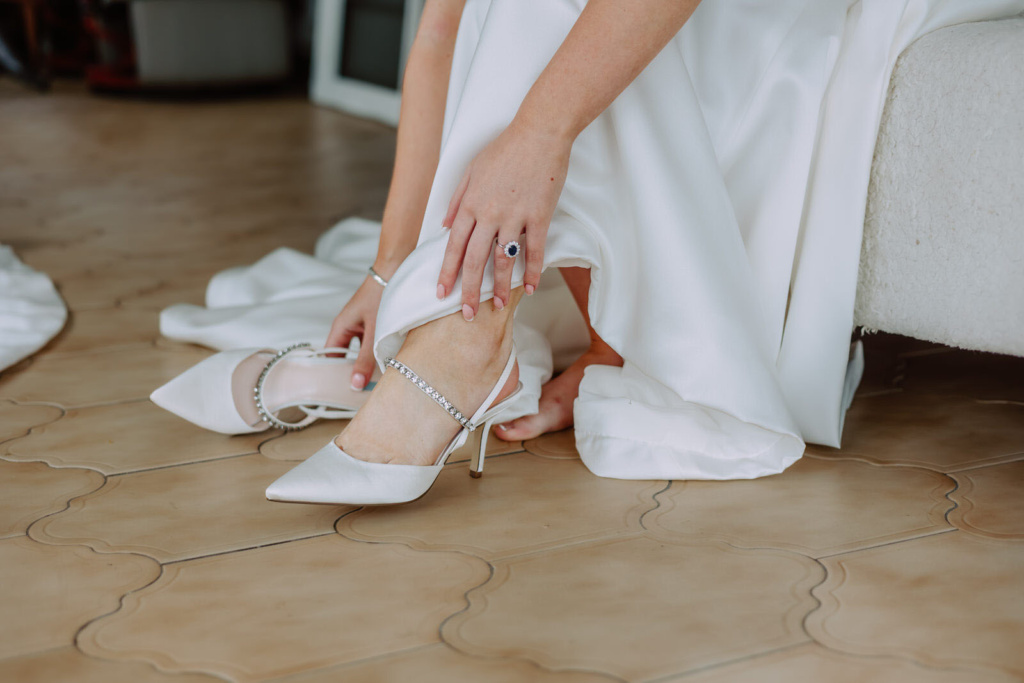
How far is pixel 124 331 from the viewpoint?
1423 mm

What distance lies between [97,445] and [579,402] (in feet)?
1.61

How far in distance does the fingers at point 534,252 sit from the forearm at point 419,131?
10.9 inches

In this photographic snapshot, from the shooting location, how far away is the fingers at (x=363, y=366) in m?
1.03

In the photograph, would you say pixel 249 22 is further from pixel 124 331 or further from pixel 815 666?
pixel 815 666

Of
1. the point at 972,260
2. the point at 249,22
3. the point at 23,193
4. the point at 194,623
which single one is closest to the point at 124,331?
the point at 194,623

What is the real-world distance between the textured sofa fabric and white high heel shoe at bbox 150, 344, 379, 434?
1.79 ft

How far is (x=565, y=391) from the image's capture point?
42.4 inches

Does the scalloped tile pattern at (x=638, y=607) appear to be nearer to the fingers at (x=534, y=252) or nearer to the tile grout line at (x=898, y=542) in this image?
the tile grout line at (x=898, y=542)

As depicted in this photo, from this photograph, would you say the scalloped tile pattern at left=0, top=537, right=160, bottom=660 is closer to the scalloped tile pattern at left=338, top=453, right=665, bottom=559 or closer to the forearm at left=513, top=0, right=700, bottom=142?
the scalloped tile pattern at left=338, top=453, right=665, bottom=559

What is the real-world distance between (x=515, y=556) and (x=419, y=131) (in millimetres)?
499

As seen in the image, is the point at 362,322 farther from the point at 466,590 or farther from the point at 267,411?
the point at 466,590

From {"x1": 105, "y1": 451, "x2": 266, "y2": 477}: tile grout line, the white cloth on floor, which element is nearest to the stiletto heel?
{"x1": 105, "y1": 451, "x2": 266, "y2": 477}: tile grout line

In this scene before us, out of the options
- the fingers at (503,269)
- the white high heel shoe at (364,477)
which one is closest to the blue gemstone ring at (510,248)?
the fingers at (503,269)

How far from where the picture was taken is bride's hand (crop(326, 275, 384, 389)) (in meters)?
1.05
